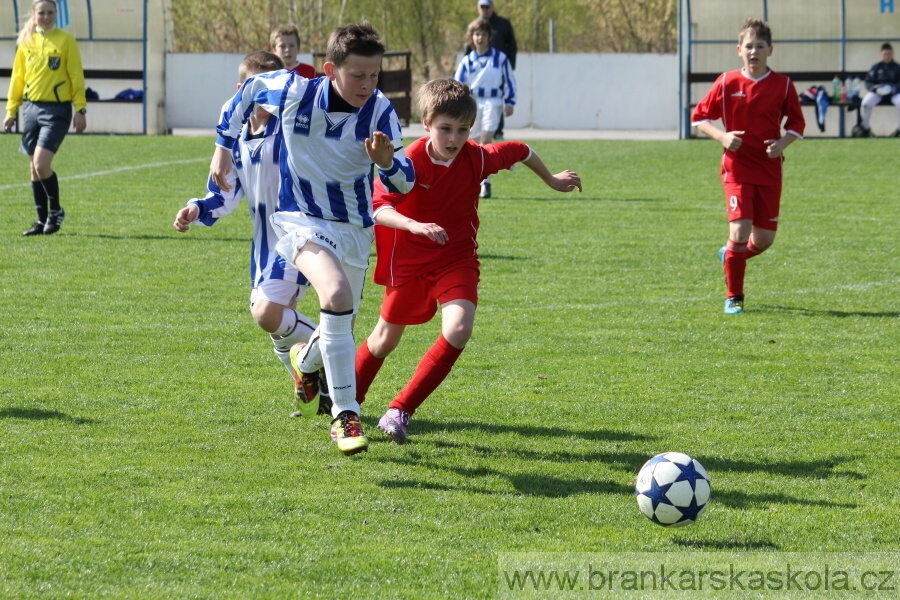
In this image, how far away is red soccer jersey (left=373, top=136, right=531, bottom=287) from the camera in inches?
196

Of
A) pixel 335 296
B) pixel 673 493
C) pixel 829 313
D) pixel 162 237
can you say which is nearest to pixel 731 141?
pixel 829 313

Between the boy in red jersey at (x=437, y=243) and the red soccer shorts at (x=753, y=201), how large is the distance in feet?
9.72

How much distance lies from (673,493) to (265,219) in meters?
2.25

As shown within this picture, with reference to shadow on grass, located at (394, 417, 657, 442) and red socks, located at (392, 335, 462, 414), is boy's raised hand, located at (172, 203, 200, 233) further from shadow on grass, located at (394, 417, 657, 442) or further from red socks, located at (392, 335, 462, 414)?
shadow on grass, located at (394, 417, 657, 442)

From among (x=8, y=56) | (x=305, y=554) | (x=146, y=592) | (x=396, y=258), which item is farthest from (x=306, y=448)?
(x=8, y=56)

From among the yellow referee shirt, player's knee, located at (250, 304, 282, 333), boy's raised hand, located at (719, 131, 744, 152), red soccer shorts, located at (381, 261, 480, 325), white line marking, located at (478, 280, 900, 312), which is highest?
the yellow referee shirt

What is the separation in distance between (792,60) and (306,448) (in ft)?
69.5

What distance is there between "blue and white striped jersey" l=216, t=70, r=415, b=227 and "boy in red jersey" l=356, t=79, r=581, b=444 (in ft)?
0.40

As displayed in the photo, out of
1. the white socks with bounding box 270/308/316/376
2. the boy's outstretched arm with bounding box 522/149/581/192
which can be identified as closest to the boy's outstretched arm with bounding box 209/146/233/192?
the white socks with bounding box 270/308/316/376

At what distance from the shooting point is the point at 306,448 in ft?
15.6

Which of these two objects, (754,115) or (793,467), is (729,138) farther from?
(793,467)

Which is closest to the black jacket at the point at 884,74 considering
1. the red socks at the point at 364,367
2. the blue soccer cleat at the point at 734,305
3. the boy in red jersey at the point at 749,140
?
the boy in red jersey at the point at 749,140

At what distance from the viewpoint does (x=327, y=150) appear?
4730 millimetres

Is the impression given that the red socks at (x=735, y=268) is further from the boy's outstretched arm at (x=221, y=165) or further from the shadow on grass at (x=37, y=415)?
the shadow on grass at (x=37, y=415)
